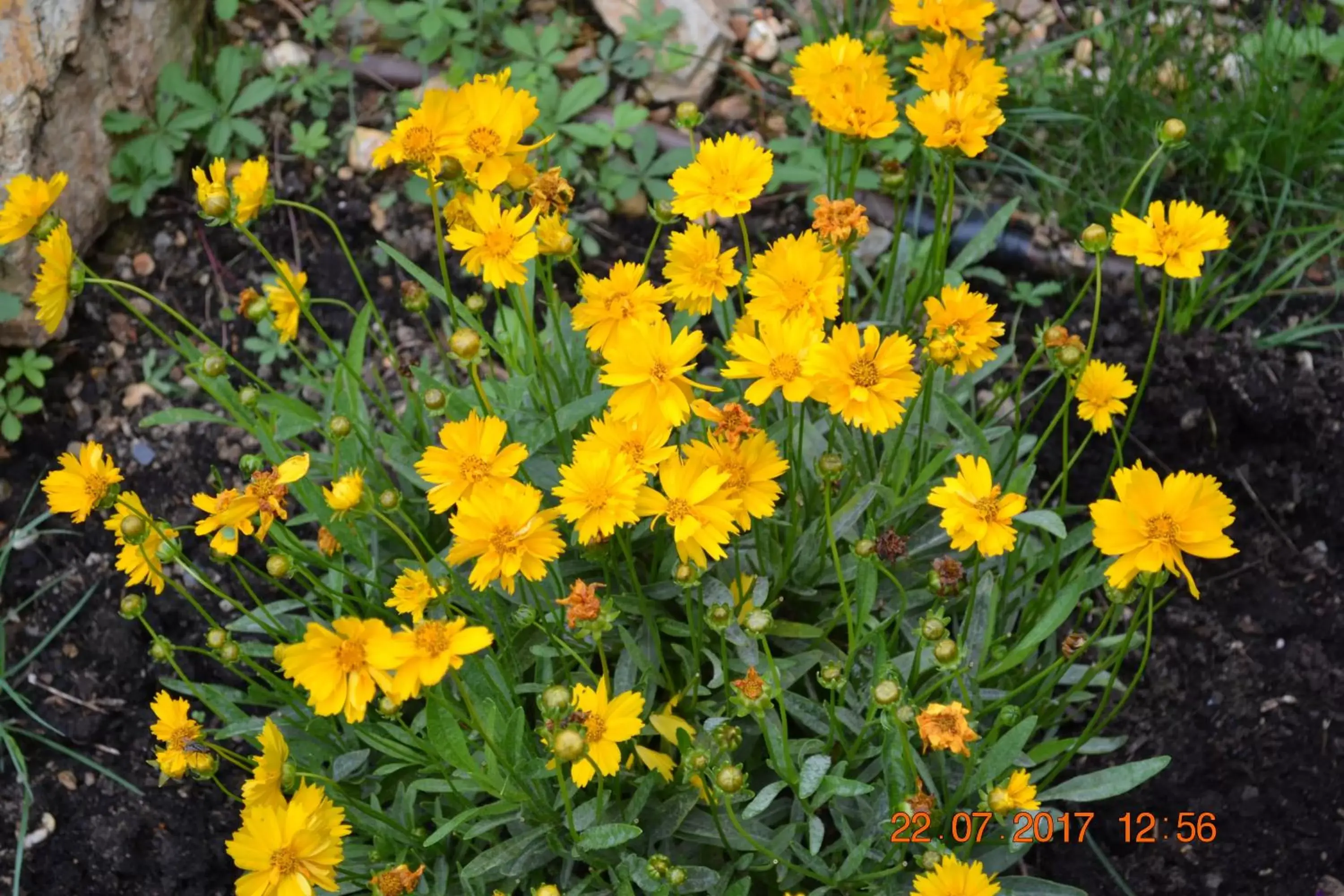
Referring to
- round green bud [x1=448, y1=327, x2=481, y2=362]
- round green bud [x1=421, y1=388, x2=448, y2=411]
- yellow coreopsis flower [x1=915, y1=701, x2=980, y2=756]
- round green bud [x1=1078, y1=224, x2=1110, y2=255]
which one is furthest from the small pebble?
round green bud [x1=1078, y1=224, x2=1110, y2=255]

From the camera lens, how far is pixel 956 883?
1567 millimetres

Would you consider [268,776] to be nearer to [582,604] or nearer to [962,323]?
[582,604]

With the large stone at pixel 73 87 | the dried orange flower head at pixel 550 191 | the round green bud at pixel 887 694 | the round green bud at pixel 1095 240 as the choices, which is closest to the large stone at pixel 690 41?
the large stone at pixel 73 87

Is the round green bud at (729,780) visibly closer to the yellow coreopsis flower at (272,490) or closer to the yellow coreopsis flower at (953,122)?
the yellow coreopsis flower at (272,490)

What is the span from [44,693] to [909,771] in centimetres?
184

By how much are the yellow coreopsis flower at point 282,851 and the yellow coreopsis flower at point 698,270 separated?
885 millimetres

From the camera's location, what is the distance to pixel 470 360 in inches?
65.5

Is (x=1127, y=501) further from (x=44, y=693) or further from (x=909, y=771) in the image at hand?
(x=44, y=693)

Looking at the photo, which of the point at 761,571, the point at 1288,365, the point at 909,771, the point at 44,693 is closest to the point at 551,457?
the point at 761,571

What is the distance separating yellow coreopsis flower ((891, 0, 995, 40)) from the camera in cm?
191

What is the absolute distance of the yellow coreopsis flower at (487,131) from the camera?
174cm

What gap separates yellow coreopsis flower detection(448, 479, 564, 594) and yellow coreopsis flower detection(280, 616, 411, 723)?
5.3 inches

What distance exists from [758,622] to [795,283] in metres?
0.50
